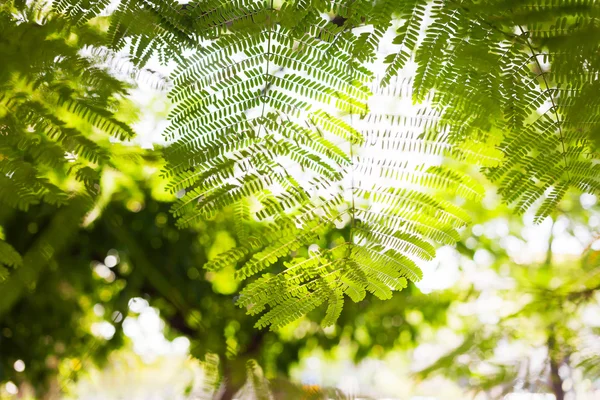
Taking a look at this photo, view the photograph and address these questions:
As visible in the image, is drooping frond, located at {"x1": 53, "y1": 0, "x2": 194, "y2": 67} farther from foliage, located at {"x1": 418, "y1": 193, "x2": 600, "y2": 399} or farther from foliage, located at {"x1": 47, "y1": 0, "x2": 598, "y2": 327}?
foliage, located at {"x1": 418, "y1": 193, "x2": 600, "y2": 399}

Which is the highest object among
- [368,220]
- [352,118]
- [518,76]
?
[518,76]

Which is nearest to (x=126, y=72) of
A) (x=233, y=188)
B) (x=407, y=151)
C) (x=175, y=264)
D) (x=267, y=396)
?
(x=233, y=188)

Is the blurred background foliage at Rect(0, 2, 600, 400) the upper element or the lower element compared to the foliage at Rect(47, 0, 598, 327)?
lower

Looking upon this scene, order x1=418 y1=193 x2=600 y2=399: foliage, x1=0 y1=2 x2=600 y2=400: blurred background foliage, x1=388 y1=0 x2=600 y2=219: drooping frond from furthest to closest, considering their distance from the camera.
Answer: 1. x1=418 y1=193 x2=600 y2=399: foliage
2. x1=0 y1=2 x2=600 y2=400: blurred background foliage
3. x1=388 y1=0 x2=600 y2=219: drooping frond

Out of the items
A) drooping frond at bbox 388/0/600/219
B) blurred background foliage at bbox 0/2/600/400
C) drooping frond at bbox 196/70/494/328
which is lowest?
blurred background foliage at bbox 0/2/600/400

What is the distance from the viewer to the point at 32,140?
58 centimetres

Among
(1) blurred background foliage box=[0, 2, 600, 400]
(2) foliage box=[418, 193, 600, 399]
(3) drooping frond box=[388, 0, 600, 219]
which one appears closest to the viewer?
(3) drooping frond box=[388, 0, 600, 219]

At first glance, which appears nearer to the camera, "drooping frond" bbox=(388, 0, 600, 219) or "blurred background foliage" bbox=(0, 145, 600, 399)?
"drooping frond" bbox=(388, 0, 600, 219)

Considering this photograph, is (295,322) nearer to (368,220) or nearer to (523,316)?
(523,316)

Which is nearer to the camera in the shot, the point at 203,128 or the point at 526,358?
the point at 203,128

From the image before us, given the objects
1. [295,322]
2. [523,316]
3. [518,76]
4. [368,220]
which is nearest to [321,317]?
[295,322]

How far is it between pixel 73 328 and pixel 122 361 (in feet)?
0.78

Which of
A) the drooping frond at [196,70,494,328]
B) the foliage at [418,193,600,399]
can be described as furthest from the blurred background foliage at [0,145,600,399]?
the drooping frond at [196,70,494,328]

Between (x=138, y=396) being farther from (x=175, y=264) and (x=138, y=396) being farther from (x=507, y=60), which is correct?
(x=507, y=60)
